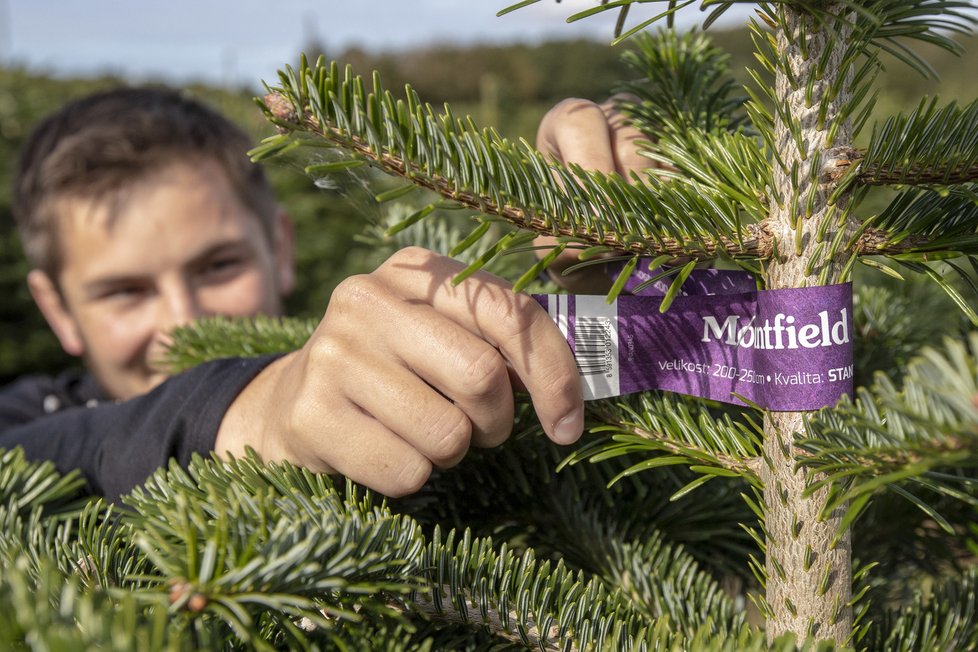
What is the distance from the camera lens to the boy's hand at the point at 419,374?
0.57 metres

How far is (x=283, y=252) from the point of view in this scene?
2.47m

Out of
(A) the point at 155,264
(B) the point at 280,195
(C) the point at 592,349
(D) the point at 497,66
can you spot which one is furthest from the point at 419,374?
(D) the point at 497,66

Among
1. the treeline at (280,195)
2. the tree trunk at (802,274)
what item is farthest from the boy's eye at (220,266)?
the tree trunk at (802,274)

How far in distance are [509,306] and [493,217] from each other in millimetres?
86

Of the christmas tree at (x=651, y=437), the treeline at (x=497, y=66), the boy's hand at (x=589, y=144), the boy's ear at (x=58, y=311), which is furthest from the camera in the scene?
the treeline at (x=497, y=66)

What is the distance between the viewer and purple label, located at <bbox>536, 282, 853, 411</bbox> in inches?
20.7

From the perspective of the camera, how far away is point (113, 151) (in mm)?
1928

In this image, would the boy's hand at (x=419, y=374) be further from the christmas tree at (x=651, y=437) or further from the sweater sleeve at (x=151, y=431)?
the sweater sleeve at (x=151, y=431)

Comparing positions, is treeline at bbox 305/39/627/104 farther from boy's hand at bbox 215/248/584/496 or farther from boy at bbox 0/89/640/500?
boy's hand at bbox 215/248/584/496

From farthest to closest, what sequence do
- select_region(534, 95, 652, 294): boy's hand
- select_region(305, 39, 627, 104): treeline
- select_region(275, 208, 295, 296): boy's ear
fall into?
select_region(305, 39, 627, 104): treeline, select_region(275, 208, 295, 296): boy's ear, select_region(534, 95, 652, 294): boy's hand

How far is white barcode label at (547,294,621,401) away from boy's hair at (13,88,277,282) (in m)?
1.56

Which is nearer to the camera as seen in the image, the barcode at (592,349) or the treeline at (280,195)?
the barcode at (592,349)

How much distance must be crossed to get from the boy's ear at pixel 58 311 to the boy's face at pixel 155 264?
0.14 meters

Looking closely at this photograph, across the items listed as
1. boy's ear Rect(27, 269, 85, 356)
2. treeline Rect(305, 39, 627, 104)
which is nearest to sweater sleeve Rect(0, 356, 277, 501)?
boy's ear Rect(27, 269, 85, 356)
